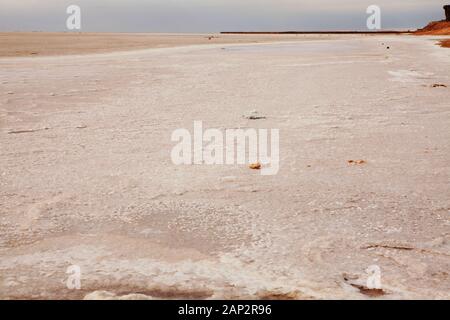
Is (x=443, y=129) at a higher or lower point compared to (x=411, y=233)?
higher

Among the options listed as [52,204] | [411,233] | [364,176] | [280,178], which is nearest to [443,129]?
[364,176]

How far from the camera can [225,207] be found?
9.46 feet

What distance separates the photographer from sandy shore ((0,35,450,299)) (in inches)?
80.5

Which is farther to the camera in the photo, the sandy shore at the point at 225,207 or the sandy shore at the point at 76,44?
the sandy shore at the point at 76,44

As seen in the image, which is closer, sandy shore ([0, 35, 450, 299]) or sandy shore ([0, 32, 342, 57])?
sandy shore ([0, 35, 450, 299])

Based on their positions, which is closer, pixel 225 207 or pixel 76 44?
pixel 225 207

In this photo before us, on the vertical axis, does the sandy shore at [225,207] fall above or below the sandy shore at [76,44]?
below

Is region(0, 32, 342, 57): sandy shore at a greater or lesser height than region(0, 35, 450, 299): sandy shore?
greater

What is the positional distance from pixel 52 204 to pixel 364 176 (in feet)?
6.92

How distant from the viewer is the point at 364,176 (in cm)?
341

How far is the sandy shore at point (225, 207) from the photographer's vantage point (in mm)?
2045
